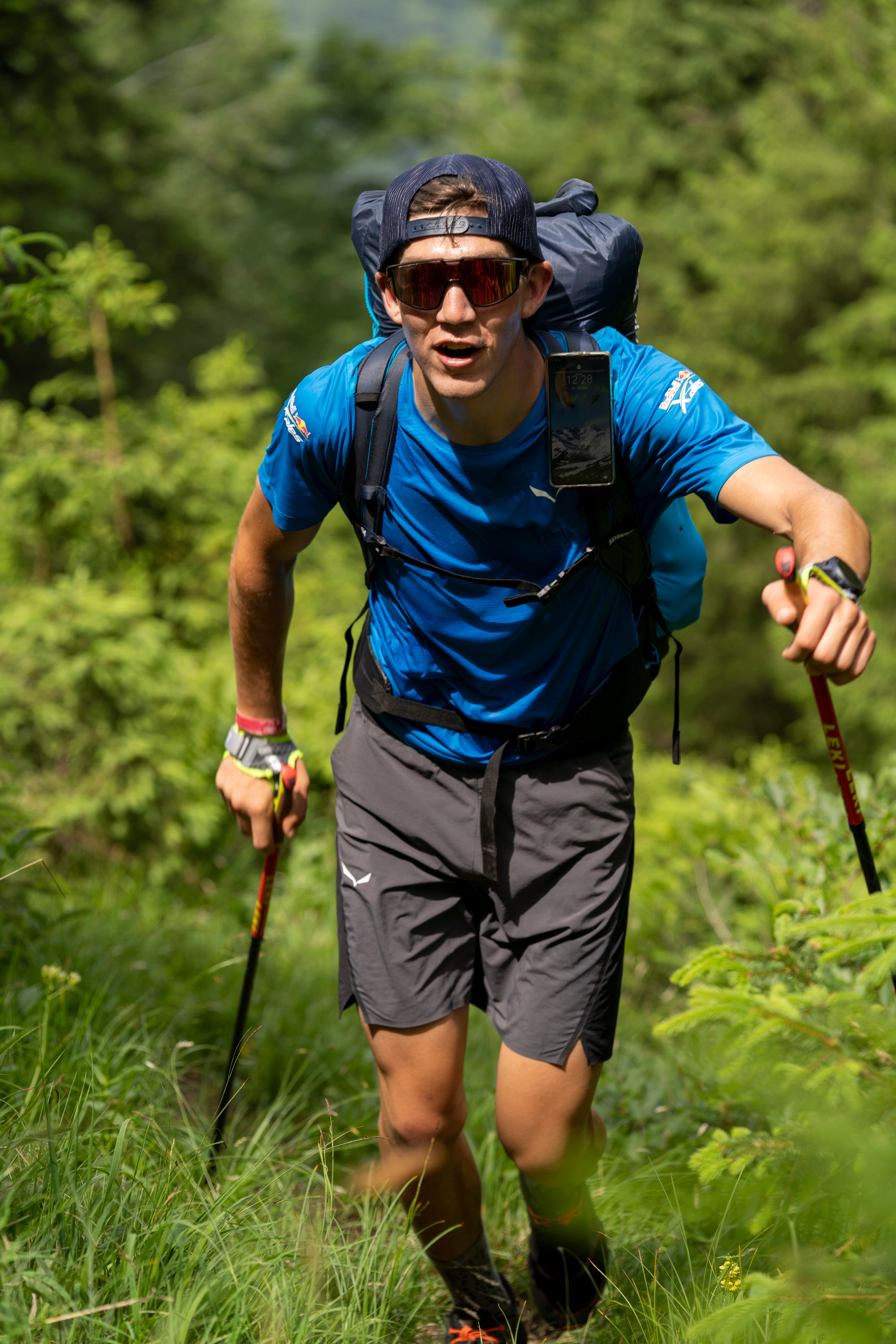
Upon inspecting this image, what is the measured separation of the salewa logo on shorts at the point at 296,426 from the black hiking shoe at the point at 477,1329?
6.67 ft

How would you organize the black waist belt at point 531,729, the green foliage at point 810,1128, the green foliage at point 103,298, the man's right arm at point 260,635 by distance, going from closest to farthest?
the green foliage at point 810,1128, the black waist belt at point 531,729, the man's right arm at point 260,635, the green foliage at point 103,298

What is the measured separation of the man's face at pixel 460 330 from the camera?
2.35 metres

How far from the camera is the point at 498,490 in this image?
2.46m

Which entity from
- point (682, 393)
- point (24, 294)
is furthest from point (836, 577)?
point (24, 294)

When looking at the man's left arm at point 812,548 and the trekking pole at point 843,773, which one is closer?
the man's left arm at point 812,548

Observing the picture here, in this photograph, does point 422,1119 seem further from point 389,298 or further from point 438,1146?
point 389,298

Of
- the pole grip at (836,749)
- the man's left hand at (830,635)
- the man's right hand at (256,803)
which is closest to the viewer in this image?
the man's left hand at (830,635)

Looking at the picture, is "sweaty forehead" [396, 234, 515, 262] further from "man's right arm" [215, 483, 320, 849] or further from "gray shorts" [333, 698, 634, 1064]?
"gray shorts" [333, 698, 634, 1064]

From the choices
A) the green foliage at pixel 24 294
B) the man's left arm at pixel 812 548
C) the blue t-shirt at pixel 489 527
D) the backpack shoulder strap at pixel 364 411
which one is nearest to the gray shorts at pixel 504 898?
the blue t-shirt at pixel 489 527

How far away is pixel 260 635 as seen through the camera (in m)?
2.88

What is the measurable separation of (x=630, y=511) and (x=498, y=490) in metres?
0.29

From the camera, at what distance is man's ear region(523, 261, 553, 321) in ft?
8.11

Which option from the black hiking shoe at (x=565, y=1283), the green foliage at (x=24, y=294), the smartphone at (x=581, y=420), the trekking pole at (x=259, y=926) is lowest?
the black hiking shoe at (x=565, y=1283)

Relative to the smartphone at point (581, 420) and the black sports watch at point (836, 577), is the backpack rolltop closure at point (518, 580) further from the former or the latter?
the black sports watch at point (836, 577)
